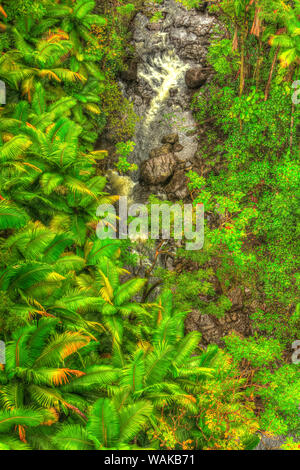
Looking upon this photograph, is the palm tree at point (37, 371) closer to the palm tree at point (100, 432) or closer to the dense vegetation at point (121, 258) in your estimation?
the dense vegetation at point (121, 258)

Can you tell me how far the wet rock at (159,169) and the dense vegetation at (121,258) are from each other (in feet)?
4.11

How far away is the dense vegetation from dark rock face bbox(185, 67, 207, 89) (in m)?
0.53

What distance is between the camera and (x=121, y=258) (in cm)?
1122

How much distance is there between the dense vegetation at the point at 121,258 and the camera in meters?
5.70

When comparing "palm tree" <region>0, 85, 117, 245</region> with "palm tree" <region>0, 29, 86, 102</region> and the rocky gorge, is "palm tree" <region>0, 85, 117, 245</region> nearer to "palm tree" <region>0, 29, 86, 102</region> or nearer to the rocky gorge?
"palm tree" <region>0, 29, 86, 102</region>

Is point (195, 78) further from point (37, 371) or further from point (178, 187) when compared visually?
point (37, 371)

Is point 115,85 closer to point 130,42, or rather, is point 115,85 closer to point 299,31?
point 130,42

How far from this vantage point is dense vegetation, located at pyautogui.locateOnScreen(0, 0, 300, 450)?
18.7ft

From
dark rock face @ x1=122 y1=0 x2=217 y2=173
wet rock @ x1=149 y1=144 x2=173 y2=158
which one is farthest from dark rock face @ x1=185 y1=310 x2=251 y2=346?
wet rock @ x1=149 y1=144 x2=173 y2=158

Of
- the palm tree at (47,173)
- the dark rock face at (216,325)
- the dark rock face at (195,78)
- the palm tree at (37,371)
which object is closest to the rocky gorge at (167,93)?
the dark rock face at (195,78)

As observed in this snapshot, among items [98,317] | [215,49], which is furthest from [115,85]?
[98,317]

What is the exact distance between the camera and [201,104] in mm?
13914

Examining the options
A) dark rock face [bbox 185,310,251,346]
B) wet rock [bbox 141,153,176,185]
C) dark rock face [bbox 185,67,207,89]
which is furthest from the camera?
→ dark rock face [bbox 185,67,207,89]

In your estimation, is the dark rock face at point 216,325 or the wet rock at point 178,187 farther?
the wet rock at point 178,187
